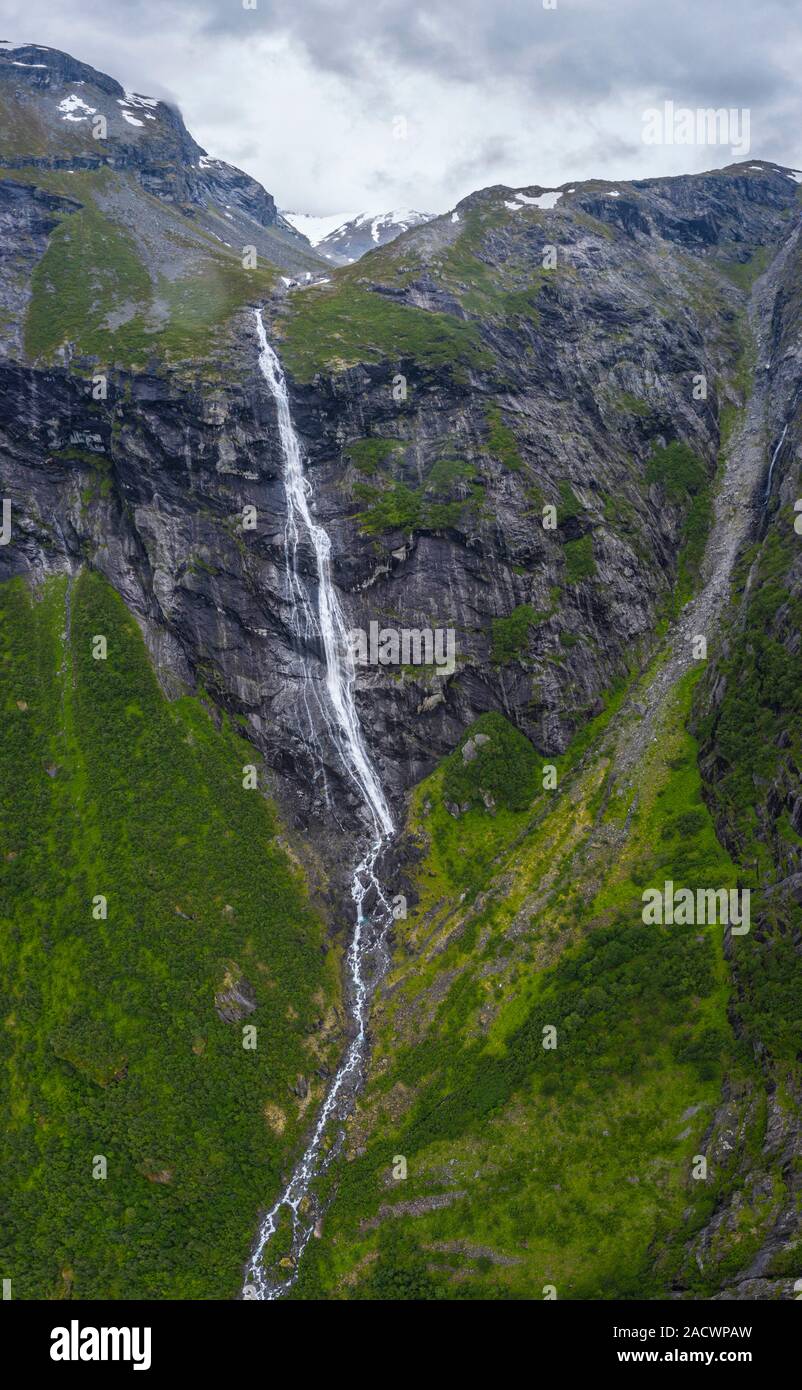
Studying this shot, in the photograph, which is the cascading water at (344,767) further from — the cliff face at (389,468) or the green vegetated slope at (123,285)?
the green vegetated slope at (123,285)

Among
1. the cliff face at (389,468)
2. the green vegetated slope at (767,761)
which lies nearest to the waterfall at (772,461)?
the cliff face at (389,468)

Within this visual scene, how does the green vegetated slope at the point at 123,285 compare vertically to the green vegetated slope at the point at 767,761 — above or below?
above

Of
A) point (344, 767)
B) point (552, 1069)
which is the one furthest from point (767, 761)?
point (344, 767)

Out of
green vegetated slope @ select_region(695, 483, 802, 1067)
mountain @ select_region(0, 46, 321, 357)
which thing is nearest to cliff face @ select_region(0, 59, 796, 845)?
mountain @ select_region(0, 46, 321, 357)

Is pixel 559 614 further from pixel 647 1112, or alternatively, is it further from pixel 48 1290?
pixel 48 1290

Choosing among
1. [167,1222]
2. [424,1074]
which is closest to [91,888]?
[167,1222]
